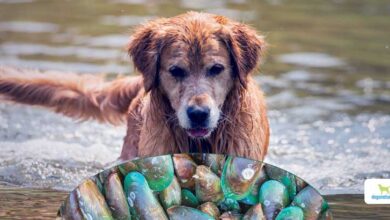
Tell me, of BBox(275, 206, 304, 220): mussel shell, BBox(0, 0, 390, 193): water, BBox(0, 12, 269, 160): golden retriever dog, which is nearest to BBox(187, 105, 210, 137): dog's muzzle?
BBox(0, 12, 269, 160): golden retriever dog

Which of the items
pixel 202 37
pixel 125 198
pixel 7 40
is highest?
pixel 202 37

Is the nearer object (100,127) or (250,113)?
(250,113)

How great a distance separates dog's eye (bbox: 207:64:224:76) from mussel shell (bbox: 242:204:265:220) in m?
0.97

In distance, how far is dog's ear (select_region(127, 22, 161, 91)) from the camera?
605 centimetres

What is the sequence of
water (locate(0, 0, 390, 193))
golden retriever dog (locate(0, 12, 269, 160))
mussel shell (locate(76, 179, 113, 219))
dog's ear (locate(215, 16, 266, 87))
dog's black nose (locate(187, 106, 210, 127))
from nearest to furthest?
mussel shell (locate(76, 179, 113, 219)) → dog's black nose (locate(187, 106, 210, 127)) → golden retriever dog (locate(0, 12, 269, 160)) → dog's ear (locate(215, 16, 266, 87)) → water (locate(0, 0, 390, 193))

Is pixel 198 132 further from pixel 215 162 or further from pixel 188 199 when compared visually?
pixel 188 199

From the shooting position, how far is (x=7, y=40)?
1022cm

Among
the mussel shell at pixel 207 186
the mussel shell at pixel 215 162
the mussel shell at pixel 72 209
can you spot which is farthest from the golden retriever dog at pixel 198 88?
the mussel shell at pixel 72 209

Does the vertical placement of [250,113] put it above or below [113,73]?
above

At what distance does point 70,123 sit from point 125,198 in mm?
3260

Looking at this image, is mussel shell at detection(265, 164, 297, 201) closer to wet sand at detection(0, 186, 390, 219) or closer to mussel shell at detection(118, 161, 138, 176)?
mussel shell at detection(118, 161, 138, 176)

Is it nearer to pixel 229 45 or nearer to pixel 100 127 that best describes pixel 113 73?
pixel 100 127

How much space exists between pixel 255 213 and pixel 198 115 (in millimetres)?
790

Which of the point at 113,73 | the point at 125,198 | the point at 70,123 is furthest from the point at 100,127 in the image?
the point at 125,198
